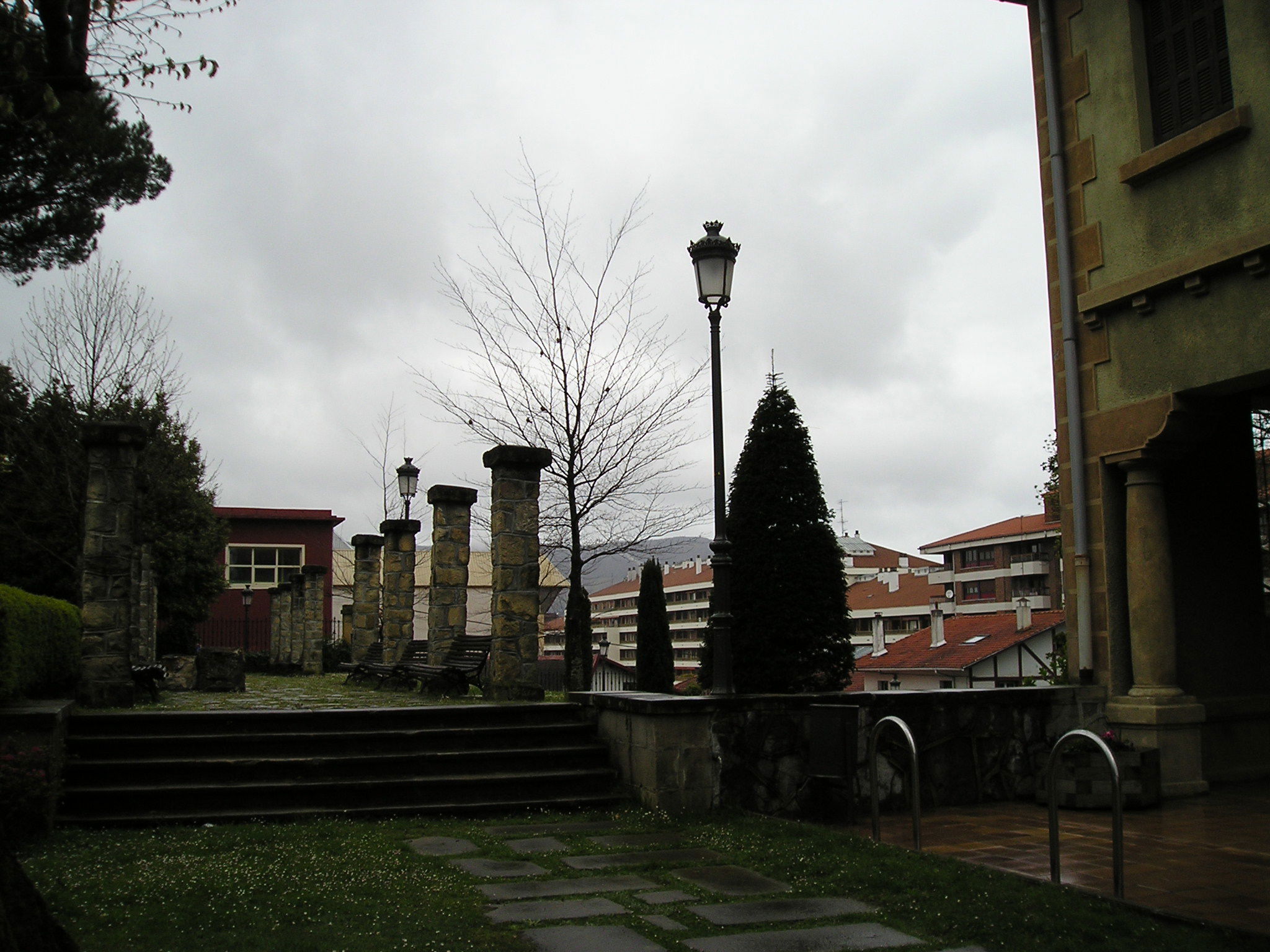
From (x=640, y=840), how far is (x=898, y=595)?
7287 centimetres

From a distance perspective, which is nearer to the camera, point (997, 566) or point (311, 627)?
point (311, 627)

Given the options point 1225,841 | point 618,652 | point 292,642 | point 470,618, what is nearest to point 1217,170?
point 1225,841

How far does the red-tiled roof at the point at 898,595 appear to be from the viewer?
242ft

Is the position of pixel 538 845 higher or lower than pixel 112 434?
lower

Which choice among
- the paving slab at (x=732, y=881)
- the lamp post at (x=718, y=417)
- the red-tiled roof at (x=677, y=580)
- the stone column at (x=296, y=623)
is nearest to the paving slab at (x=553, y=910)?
the paving slab at (x=732, y=881)

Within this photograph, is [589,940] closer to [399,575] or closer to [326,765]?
[326,765]

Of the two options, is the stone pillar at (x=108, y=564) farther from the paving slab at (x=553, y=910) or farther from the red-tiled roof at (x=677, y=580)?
the red-tiled roof at (x=677, y=580)

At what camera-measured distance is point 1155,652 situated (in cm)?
877

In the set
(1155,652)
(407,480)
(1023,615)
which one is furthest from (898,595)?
(1155,652)

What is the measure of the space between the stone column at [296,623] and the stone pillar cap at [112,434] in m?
15.8

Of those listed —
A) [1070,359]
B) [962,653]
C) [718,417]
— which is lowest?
[962,653]

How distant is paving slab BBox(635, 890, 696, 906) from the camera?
17.0ft

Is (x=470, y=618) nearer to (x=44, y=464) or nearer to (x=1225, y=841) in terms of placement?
(x=44, y=464)

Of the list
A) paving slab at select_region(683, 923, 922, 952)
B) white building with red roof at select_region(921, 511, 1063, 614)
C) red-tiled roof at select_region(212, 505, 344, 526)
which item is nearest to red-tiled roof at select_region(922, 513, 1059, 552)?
white building with red roof at select_region(921, 511, 1063, 614)
